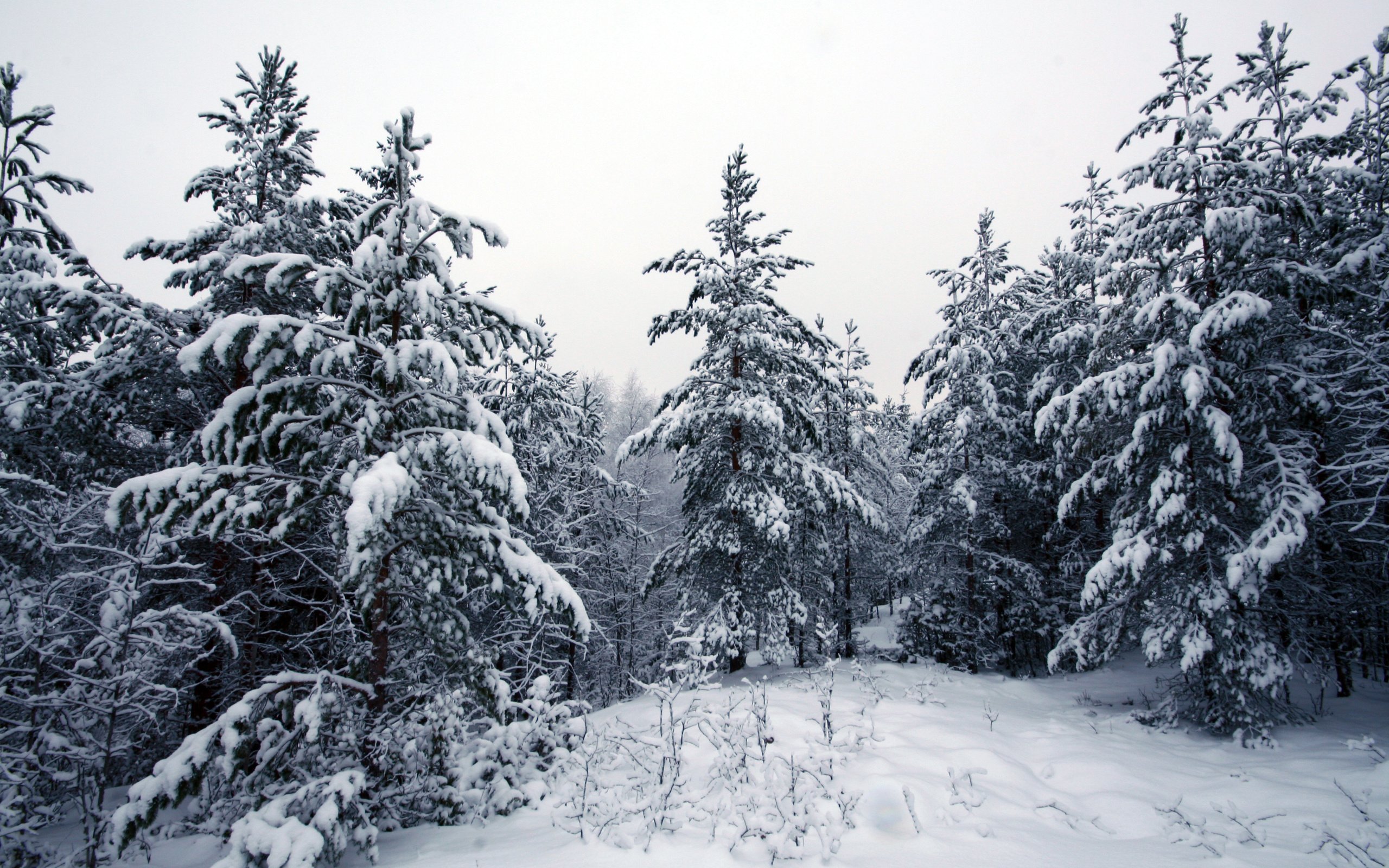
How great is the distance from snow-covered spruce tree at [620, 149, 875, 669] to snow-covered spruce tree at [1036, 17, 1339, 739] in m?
5.22

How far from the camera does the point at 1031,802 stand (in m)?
5.89

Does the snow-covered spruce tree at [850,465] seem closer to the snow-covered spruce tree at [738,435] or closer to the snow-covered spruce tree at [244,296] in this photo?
the snow-covered spruce tree at [738,435]

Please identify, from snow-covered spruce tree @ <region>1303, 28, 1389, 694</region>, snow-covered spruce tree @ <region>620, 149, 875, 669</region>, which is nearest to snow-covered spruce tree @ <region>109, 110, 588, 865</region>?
snow-covered spruce tree @ <region>620, 149, 875, 669</region>

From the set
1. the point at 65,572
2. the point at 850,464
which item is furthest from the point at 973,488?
the point at 65,572

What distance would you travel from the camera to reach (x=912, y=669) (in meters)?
14.7

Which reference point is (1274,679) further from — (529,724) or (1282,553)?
(529,724)

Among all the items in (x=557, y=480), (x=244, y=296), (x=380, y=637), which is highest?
(x=244, y=296)

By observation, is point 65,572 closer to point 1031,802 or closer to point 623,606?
point 1031,802

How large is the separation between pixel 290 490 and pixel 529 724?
3.43 metres

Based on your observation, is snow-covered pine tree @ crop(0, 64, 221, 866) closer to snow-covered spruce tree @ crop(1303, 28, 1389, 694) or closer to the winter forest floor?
the winter forest floor

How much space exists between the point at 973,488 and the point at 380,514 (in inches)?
581

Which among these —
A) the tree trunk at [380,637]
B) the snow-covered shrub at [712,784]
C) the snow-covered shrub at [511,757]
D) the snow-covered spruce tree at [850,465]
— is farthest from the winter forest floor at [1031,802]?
the snow-covered spruce tree at [850,465]

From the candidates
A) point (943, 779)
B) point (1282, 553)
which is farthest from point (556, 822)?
point (1282, 553)

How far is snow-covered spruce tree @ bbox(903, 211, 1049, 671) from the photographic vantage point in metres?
15.9
